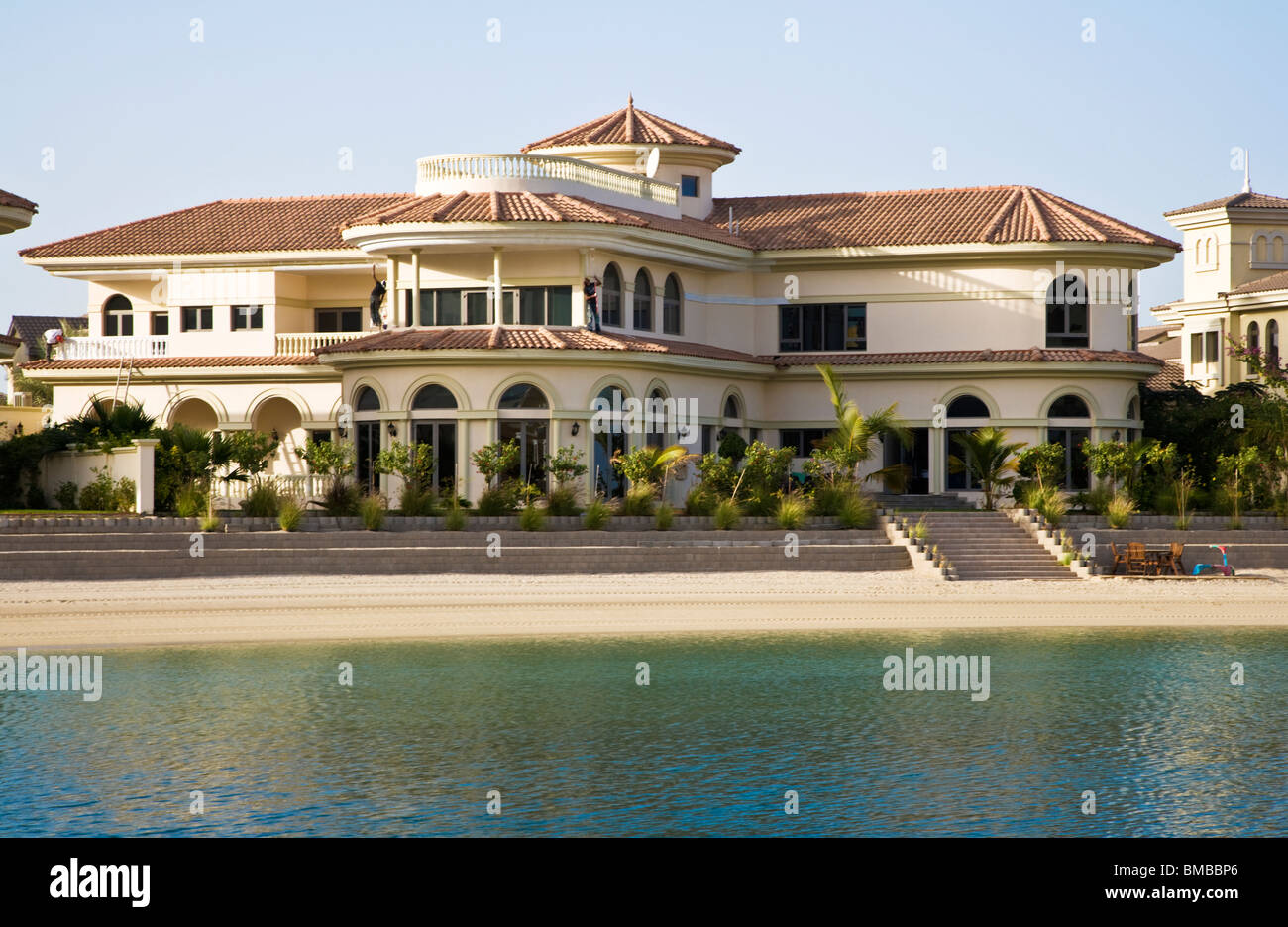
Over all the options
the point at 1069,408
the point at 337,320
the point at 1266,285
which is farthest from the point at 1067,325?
the point at 1266,285

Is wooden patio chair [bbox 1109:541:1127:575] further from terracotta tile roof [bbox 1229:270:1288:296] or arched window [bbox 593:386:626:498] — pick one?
terracotta tile roof [bbox 1229:270:1288:296]

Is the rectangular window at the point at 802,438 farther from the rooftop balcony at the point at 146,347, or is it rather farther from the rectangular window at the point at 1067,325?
the rooftop balcony at the point at 146,347

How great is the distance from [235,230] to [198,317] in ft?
9.86

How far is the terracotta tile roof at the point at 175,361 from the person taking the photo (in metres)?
48.2

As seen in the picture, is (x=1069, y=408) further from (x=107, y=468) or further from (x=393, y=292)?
(x=107, y=468)

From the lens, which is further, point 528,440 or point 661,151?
point 661,151

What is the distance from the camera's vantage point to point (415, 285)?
143 feet

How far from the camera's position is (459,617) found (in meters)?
30.2

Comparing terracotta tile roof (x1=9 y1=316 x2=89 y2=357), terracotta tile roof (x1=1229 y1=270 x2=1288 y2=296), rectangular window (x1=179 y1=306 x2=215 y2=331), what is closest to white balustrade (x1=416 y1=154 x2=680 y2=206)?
rectangular window (x1=179 y1=306 x2=215 y2=331)

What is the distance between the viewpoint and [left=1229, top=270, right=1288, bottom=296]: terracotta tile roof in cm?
6506

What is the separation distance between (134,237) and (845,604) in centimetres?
2871
